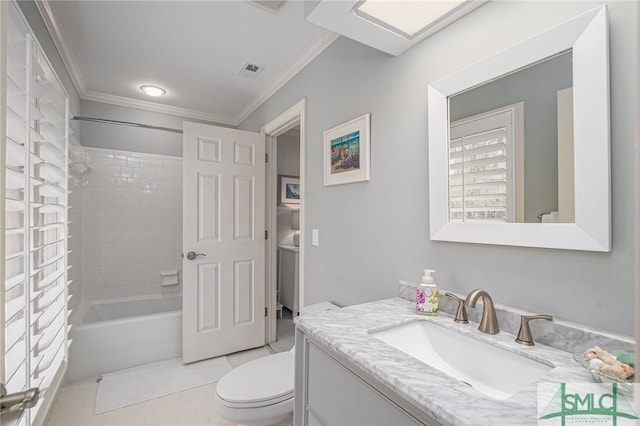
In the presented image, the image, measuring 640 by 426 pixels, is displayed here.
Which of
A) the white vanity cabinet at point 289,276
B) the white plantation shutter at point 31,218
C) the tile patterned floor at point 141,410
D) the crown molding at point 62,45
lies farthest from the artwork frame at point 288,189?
the white plantation shutter at point 31,218

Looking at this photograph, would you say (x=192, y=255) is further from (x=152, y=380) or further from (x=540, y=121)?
(x=540, y=121)

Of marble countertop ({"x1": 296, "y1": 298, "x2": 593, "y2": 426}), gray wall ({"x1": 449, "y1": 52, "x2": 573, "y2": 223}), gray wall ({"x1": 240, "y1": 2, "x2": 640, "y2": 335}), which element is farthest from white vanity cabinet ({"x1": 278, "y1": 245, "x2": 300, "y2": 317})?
gray wall ({"x1": 449, "y1": 52, "x2": 573, "y2": 223})

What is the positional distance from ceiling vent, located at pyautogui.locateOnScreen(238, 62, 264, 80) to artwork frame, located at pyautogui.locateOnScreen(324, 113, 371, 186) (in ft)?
3.08

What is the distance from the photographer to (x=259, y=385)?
1.43 metres

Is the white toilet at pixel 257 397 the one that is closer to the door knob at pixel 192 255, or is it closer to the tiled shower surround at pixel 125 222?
the door knob at pixel 192 255

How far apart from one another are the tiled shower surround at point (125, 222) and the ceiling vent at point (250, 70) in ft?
4.65

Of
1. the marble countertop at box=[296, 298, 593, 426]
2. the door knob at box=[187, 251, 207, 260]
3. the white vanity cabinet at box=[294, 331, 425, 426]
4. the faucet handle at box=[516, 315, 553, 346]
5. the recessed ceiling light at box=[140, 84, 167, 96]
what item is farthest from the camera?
the recessed ceiling light at box=[140, 84, 167, 96]

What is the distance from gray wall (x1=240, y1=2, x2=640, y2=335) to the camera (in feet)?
2.52

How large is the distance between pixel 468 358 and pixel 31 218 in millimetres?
1634

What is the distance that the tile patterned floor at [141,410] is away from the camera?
5.80 ft

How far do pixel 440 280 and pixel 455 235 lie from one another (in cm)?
20

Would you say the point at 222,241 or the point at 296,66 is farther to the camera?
the point at 222,241

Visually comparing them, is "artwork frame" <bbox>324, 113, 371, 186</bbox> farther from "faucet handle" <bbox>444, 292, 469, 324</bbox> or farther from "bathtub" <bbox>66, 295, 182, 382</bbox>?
"bathtub" <bbox>66, 295, 182, 382</bbox>

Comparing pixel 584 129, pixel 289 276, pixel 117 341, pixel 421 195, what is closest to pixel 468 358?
pixel 421 195
